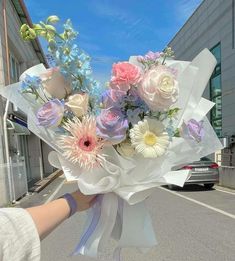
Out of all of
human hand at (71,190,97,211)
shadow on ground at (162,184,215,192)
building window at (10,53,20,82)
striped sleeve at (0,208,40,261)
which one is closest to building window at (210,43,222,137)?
shadow on ground at (162,184,215,192)

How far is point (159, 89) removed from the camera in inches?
70.2

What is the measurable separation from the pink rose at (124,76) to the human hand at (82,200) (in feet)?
1.75

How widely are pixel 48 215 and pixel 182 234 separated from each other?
6181 millimetres

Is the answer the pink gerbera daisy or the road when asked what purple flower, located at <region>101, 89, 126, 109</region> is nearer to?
the pink gerbera daisy

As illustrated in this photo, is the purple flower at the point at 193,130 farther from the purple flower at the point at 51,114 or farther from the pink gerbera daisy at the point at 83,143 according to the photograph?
the purple flower at the point at 51,114

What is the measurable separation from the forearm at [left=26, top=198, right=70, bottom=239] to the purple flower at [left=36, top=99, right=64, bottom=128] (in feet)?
1.18

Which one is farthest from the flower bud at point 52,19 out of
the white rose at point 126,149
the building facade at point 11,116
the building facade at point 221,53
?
the building facade at point 221,53

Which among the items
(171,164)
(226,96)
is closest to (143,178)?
(171,164)

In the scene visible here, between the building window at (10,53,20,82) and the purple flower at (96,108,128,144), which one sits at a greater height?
the building window at (10,53,20,82)

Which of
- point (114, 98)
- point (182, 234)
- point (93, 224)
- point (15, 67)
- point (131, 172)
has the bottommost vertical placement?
point (182, 234)

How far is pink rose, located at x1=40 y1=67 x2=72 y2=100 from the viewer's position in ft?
6.24

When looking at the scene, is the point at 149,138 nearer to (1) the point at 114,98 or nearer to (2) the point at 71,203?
(1) the point at 114,98

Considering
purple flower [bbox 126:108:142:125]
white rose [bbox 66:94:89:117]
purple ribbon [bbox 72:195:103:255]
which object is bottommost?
purple ribbon [bbox 72:195:103:255]

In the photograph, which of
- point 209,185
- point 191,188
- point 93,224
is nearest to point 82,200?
point 93,224
